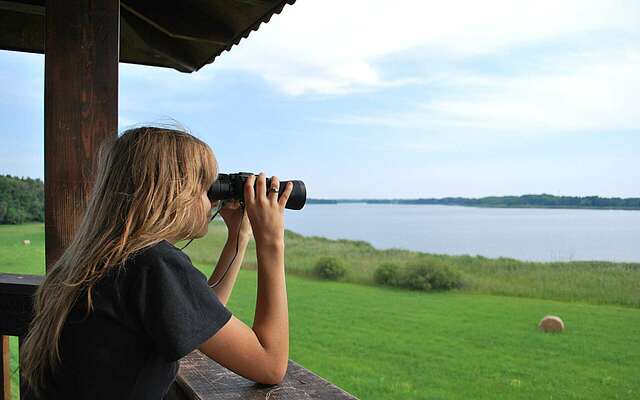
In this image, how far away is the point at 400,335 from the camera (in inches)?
448

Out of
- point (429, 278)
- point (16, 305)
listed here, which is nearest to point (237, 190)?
point (16, 305)

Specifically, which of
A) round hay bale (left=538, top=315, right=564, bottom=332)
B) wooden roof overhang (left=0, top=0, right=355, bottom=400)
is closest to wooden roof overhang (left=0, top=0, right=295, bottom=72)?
wooden roof overhang (left=0, top=0, right=355, bottom=400)

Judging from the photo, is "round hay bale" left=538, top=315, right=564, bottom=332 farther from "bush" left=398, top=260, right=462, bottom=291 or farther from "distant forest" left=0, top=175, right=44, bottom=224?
"distant forest" left=0, top=175, right=44, bottom=224

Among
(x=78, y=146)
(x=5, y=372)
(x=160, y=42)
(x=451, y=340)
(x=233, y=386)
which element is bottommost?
(x=451, y=340)

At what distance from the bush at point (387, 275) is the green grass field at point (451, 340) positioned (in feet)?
1.23

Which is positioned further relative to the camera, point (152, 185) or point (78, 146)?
point (78, 146)

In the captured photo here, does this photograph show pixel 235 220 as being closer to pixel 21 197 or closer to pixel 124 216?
pixel 124 216

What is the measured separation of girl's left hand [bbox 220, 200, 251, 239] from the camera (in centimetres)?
128

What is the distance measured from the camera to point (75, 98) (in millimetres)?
1443

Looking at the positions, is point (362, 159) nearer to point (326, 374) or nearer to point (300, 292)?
point (300, 292)

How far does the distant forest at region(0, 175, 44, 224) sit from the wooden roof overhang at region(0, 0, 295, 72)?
470 centimetres

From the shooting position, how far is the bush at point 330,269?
52.6 ft

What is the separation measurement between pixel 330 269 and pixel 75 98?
1480cm

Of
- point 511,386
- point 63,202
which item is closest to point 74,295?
point 63,202
